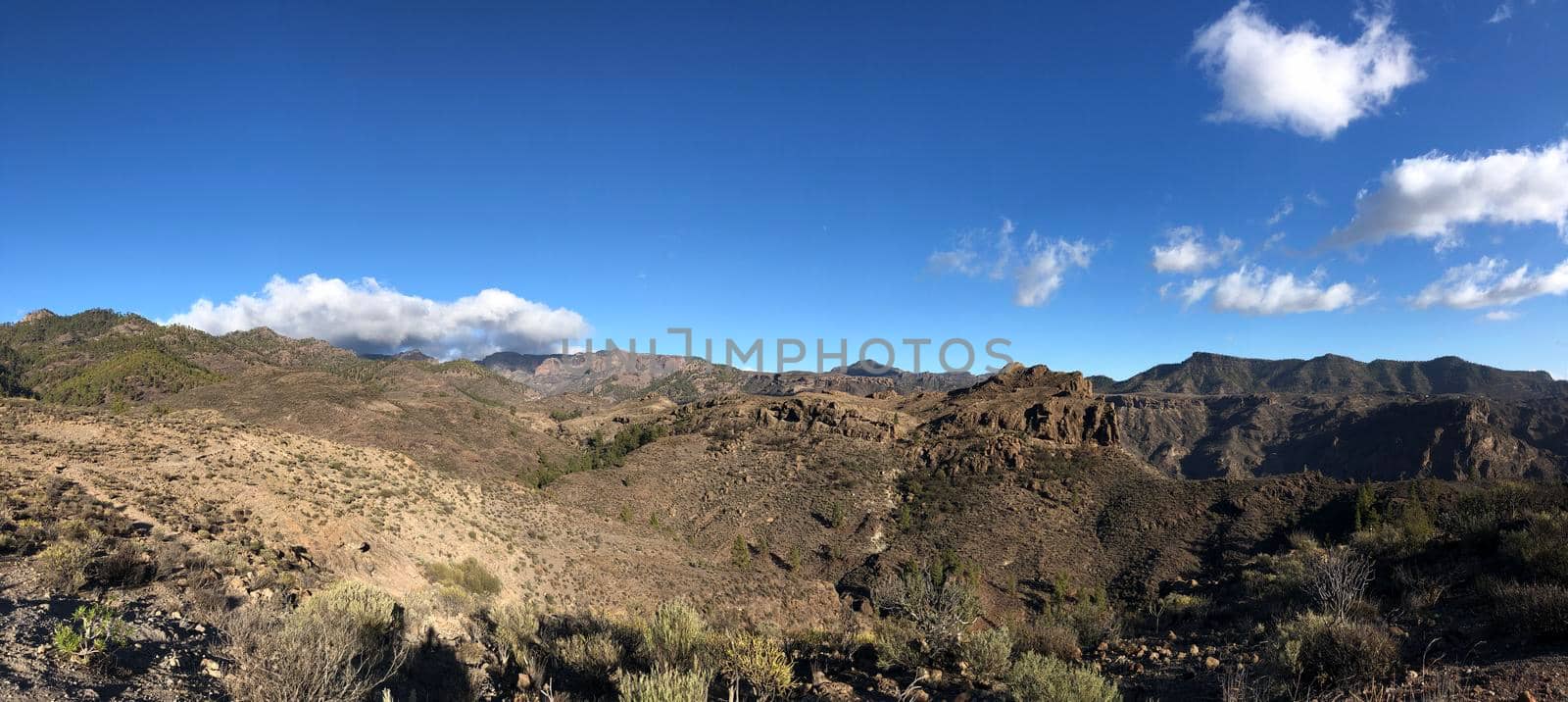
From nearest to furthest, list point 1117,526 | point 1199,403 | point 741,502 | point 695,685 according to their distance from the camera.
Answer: point 695,685 → point 1117,526 → point 741,502 → point 1199,403

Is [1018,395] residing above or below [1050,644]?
above

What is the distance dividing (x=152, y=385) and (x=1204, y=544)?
109880mm

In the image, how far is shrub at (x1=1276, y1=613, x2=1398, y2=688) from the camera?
24.5 feet

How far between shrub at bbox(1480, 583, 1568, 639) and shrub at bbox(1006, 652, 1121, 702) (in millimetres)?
5837

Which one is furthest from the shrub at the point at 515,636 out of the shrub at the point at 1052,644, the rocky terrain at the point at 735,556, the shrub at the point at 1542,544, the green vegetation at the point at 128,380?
the green vegetation at the point at 128,380

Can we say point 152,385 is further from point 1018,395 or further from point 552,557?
point 1018,395

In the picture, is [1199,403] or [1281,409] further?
[1199,403]

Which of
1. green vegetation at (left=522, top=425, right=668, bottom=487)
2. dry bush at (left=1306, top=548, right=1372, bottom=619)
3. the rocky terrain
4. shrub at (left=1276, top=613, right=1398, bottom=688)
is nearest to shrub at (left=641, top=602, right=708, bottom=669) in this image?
the rocky terrain

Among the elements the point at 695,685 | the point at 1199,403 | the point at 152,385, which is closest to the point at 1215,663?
the point at 695,685

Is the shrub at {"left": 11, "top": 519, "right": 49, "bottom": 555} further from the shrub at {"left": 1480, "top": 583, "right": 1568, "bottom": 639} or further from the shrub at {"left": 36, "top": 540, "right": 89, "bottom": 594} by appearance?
the shrub at {"left": 1480, "top": 583, "right": 1568, "bottom": 639}

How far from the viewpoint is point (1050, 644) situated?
1107cm

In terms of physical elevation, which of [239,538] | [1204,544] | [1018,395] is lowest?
[1204,544]

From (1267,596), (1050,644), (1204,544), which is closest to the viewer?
(1050,644)

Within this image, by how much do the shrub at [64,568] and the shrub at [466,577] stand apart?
11.0 m
